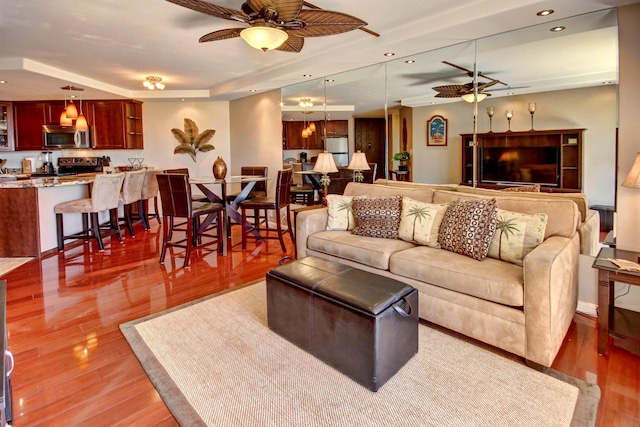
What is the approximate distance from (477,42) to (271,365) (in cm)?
326

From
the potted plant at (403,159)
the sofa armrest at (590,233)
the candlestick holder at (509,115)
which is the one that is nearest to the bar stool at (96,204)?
the potted plant at (403,159)

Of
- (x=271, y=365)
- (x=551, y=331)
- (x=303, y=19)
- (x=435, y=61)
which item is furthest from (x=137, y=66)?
(x=551, y=331)

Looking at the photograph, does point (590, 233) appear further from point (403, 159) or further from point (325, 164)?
point (325, 164)

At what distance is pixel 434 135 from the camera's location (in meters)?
4.04

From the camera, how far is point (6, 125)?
6.65 meters

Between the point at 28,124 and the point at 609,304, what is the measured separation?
864 centimetres

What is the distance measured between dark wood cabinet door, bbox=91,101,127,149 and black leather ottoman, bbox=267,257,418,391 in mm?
5912

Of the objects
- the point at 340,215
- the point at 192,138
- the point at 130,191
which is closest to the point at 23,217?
the point at 130,191

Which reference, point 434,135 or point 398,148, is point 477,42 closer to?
point 434,135

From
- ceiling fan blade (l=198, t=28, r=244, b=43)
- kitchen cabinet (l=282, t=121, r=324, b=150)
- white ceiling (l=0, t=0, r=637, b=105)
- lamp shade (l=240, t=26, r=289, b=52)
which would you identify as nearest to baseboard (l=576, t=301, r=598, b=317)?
white ceiling (l=0, t=0, r=637, b=105)

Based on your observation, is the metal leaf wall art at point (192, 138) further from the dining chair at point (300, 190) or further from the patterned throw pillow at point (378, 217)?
the patterned throw pillow at point (378, 217)

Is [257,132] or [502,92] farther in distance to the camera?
[257,132]

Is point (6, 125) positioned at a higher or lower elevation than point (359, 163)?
higher

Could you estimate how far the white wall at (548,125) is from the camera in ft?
9.05
